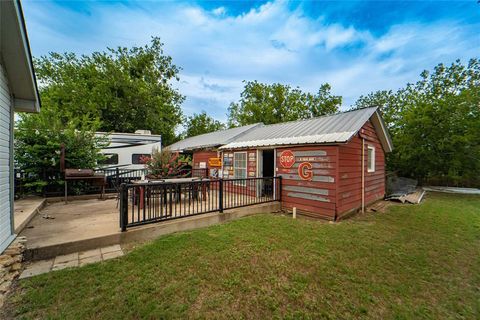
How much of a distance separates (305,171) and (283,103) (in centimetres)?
1948

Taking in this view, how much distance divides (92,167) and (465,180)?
76.4ft

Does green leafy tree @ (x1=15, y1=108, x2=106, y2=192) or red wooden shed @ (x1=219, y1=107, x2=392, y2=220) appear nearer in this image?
red wooden shed @ (x1=219, y1=107, x2=392, y2=220)

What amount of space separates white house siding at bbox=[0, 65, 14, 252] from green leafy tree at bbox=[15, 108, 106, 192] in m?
3.99

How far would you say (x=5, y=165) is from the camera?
337 cm

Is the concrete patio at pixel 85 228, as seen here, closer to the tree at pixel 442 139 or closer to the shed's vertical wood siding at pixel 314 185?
the shed's vertical wood siding at pixel 314 185

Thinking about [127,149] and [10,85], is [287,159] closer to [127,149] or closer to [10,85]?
[10,85]

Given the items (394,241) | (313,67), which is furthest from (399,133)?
(394,241)

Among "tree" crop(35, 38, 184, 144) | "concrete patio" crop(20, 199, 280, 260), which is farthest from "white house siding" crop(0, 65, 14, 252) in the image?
"tree" crop(35, 38, 184, 144)

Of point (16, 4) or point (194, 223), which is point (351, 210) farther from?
point (16, 4)

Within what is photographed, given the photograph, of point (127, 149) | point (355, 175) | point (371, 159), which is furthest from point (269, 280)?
point (127, 149)

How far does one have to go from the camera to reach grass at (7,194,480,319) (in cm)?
221

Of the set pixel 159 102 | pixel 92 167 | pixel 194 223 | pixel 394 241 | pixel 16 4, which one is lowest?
pixel 394 241

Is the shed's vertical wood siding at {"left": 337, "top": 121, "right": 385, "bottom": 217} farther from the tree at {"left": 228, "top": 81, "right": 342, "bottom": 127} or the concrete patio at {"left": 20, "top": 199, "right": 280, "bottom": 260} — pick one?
the tree at {"left": 228, "top": 81, "right": 342, "bottom": 127}

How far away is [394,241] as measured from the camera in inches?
171
